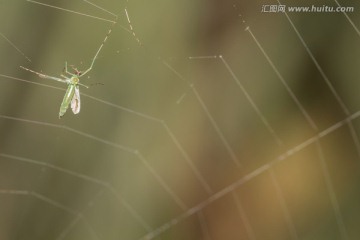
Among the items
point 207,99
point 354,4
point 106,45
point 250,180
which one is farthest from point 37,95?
point 354,4

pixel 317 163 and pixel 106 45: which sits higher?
pixel 106 45

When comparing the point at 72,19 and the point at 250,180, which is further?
the point at 250,180

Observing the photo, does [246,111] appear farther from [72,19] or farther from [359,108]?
[72,19]

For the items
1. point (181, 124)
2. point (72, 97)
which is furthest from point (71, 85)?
point (181, 124)
